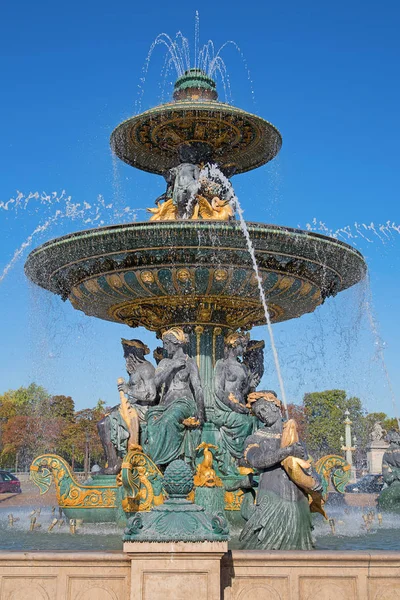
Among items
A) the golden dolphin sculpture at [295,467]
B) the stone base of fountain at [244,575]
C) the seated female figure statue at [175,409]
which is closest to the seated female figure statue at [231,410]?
the seated female figure statue at [175,409]

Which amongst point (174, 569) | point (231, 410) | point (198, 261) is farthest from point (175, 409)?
point (174, 569)

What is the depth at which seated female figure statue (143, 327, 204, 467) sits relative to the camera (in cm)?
936

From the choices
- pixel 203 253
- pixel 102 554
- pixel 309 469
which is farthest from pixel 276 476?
pixel 203 253

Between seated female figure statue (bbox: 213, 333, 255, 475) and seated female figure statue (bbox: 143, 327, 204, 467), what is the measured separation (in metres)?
0.37

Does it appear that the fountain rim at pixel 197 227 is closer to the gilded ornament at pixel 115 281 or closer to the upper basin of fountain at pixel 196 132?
the gilded ornament at pixel 115 281

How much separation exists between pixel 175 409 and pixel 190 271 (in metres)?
1.78

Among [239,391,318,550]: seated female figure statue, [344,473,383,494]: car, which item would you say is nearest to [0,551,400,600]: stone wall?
[239,391,318,550]: seated female figure statue

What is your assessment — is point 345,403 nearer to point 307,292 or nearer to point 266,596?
point 307,292

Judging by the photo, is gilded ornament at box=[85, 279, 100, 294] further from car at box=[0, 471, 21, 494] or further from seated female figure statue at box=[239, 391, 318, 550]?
car at box=[0, 471, 21, 494]

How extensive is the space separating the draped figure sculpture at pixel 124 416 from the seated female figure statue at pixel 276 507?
10.6ft

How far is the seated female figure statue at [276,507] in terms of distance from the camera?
6.12 metres

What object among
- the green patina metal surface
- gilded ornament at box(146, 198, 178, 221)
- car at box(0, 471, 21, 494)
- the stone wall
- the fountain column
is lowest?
the stone wall

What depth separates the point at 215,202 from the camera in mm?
11086

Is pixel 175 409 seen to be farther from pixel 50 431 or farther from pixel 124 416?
pixel 50 431
